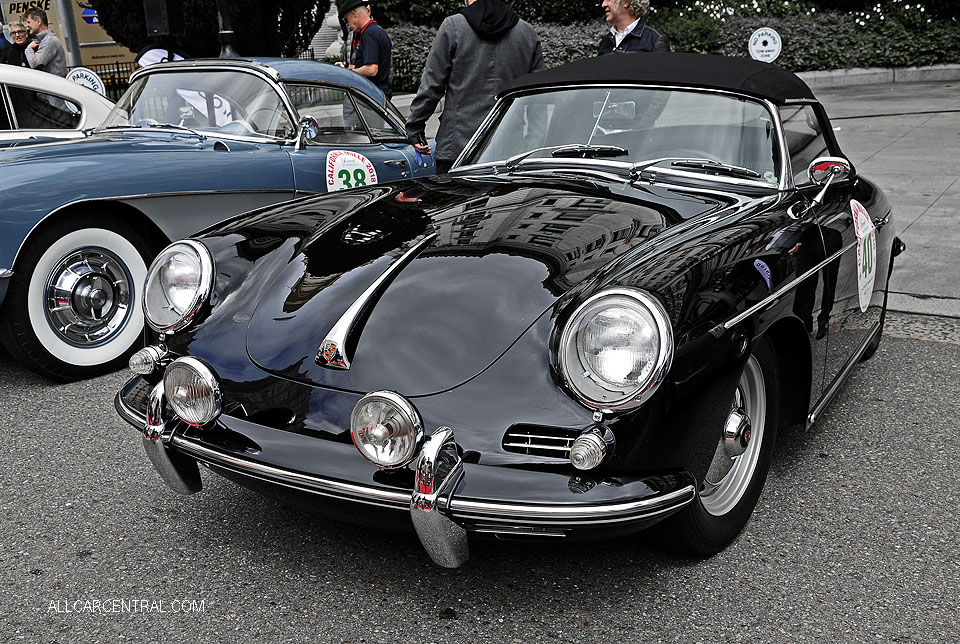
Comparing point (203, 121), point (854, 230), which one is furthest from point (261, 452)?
point (203, 121)

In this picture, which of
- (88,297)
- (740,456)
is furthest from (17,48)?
(740,456)

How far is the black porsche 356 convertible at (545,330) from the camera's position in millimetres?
2270

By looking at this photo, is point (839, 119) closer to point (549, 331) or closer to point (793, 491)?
point (793, 491)

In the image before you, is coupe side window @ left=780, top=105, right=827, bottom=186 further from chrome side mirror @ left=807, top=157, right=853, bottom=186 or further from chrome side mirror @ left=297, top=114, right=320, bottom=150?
chrome side mirror @ left=297, top=114, right=320, bottom=150

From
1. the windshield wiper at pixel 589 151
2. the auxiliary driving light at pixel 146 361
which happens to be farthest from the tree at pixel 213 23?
the auxiliary driving light at pixel 146 361

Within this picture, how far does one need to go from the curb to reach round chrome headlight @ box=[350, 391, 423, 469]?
18.5 metres

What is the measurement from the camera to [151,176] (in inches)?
184

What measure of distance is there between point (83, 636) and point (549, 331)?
1.46 metres

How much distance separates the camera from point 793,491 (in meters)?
3.23

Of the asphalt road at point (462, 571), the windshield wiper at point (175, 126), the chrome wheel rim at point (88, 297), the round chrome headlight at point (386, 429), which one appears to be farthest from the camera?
the windshield wiper at point (175, 126)

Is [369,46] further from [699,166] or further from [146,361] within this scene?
[146,361]

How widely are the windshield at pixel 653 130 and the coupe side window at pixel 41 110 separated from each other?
3855 mm

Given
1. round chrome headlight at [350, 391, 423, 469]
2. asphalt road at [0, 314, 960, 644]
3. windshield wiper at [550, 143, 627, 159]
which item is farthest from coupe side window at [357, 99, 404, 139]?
round chrome headlight at [350, 391, 423, 469]

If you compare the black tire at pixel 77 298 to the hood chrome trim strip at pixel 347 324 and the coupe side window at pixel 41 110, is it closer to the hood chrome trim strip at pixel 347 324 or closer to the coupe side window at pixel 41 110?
the coupe side window at pixel 41 110
